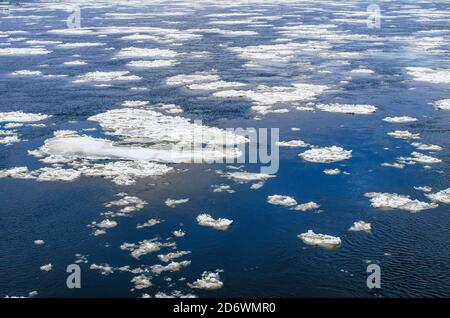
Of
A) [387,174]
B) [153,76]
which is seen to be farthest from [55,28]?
[387,174]

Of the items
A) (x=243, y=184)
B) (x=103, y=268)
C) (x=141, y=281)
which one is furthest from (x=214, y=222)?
(x=103, y=268)

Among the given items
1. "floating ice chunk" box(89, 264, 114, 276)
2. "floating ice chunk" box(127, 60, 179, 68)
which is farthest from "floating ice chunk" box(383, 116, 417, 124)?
"floating ice chunk" box(127, 60, 179, 68)

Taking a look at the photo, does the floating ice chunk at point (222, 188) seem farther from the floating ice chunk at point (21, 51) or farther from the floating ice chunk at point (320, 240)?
the floating ice chunk at point (21, 51)

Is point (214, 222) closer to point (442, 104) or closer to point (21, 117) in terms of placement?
point (21, 117)

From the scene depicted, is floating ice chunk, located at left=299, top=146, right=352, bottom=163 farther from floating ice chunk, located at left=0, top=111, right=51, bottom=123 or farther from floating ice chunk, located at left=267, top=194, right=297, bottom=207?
floating ice chunk, located at left=0, top=111, right=51, bottom=123

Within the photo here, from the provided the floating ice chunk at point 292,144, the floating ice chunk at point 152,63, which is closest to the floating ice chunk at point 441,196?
the floating ice chunk at point 292,144
